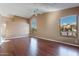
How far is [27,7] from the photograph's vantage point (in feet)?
6.66

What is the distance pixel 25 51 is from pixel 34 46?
0.18 meters

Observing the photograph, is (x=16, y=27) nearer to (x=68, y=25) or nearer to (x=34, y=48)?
(x=34, y=48)

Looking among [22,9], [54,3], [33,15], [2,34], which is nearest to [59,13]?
[54,3]

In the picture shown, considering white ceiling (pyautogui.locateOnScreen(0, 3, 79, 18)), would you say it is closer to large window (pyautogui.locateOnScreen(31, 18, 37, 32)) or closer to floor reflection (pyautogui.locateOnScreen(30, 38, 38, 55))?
large window (pyautogui.locateOnScreen(31, 18, 37, 32))

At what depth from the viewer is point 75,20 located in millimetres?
1959

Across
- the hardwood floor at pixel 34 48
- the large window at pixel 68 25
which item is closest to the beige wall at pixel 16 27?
the hardwood floor at pixel 34 48

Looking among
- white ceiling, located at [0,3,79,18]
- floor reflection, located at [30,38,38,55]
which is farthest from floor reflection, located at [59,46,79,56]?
white ceiling, located at [0,3,79,18]

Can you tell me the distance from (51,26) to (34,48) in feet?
1.63

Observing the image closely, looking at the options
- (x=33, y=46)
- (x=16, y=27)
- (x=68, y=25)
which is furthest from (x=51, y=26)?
(x=16, y=27)

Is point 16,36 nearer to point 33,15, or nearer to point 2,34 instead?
point 2,34

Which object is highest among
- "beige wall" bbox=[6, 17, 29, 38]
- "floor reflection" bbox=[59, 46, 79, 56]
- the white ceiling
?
the white ceiling

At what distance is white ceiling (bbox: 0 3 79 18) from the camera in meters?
1.99

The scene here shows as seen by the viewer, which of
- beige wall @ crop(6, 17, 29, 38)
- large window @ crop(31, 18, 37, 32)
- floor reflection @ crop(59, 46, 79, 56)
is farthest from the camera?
large window @ crop(31, 18, 37, 32)

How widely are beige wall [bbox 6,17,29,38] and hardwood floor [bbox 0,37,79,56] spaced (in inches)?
3.6
